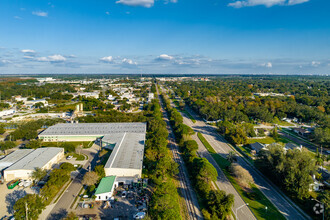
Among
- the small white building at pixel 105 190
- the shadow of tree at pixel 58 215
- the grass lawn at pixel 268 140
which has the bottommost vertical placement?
the shadow of tree at pixel 58 215

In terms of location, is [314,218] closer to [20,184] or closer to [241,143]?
[241,143]

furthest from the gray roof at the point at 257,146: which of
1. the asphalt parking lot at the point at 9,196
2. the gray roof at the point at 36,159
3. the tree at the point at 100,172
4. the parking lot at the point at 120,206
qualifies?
the asphalt parking lot at the point at 9,196

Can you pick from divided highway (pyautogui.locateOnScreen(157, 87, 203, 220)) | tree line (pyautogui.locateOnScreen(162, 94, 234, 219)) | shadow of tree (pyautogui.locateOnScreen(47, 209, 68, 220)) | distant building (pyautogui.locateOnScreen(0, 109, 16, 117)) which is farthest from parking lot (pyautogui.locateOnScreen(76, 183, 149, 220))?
distant building (pyautogui.locateOnScreen(0, 109, 16, 117))

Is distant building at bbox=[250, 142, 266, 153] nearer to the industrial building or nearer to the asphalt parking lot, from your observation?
the industrial building

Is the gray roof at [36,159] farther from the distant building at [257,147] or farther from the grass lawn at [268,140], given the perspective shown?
the grass lawn at [268,140]

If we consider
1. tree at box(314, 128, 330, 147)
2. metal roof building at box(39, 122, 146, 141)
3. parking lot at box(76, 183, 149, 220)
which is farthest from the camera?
metal roof building at box(39, 122, 146, 141)

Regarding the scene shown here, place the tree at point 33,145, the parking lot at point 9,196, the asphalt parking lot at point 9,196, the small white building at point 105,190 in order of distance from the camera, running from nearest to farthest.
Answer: the asphalt parking lot at point 9,196
the parking lot at point 9,196
the small white building at point 105,190
the tree at point 33,145
